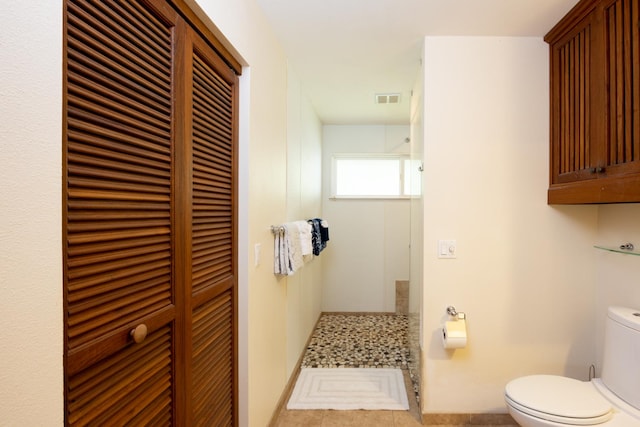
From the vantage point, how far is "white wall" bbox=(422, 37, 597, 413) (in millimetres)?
2061

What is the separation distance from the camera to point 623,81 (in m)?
1.49

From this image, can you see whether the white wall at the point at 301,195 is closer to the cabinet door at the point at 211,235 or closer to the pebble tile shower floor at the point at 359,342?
the pebble tile shower floor at the point at 359,342

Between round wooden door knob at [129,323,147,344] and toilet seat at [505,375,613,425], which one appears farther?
toilet seat at [505,375,613,425]

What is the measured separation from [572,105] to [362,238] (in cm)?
271

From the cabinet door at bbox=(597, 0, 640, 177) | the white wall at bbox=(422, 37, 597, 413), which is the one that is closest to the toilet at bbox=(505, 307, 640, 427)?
the white wall at bbox=(422, 37, 597, 413)

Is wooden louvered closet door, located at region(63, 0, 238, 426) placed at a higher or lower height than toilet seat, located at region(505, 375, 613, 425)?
higher

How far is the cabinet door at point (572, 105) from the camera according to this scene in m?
1.70

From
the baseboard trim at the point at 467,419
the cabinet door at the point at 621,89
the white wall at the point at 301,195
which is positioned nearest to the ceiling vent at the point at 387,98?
the white wall at the point at 301,195

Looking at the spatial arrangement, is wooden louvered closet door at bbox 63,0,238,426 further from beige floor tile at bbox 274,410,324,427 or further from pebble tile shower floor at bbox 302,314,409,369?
pebble tile shower floor at bbox 302,314,409,369

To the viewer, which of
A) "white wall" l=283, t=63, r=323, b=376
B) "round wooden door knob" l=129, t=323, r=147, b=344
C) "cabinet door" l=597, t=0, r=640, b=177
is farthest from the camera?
"white wall" l=283, t=63, r=323, b=376

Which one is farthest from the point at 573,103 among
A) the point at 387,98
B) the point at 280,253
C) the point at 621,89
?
the point at 280,253

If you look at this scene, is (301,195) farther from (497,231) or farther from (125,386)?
(125,386)

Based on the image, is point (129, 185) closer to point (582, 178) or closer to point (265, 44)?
point (265, 44)

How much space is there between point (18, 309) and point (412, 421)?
2235 mm
